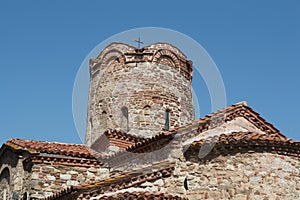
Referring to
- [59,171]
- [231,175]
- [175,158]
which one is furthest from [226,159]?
[59,171]

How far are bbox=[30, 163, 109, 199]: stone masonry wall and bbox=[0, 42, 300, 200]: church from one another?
3 cm

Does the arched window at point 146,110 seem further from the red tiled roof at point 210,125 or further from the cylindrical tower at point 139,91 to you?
the red tiled roof at point 210,125

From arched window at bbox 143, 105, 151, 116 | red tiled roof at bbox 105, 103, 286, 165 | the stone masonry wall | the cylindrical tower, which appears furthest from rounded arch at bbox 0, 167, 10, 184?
red tiled roof at bbox 105, 103, 286, 165

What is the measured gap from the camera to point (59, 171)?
40.9 feet

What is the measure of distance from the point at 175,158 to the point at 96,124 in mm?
6143

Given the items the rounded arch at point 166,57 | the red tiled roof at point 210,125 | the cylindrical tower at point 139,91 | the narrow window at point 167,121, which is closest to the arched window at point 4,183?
the cylindrical tower at point 139,91

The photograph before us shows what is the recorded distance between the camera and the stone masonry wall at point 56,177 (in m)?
12.2

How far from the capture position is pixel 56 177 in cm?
1240

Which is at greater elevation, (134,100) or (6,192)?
(134,100)

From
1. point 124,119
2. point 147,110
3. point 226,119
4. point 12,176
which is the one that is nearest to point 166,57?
point 147,110

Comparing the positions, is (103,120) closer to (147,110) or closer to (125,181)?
(147,110)

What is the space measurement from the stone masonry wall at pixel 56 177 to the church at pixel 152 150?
3 cm

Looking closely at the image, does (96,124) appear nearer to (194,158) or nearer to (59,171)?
(59,171)

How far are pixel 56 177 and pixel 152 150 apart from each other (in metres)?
3.22
